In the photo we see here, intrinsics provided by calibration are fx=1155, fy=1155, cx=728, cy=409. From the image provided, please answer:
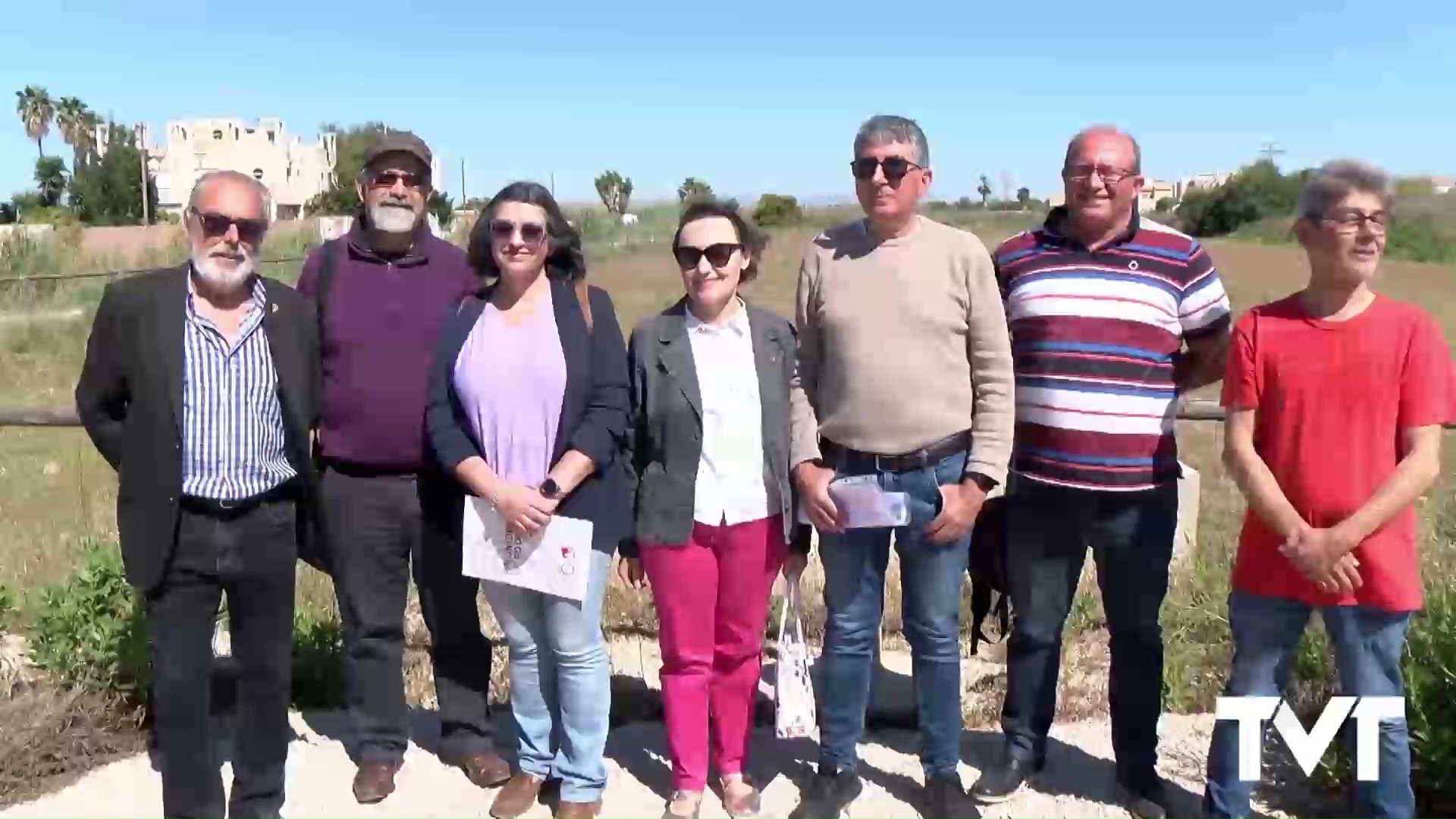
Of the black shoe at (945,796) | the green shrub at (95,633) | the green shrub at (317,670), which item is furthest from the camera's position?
the green shrub at (317,670)

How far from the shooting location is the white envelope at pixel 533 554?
326cm

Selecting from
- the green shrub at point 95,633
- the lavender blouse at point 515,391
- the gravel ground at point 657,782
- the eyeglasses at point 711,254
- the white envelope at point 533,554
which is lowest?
the gravel ground at point 657,782

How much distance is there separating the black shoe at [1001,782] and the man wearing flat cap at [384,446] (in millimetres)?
1533

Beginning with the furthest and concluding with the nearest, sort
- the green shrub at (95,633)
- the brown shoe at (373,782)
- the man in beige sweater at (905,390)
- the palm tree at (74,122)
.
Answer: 1. the palm tree at (74,122)
2. the green shrub at (95,633)
3. the brown shoe at (373,782)
4. the man in beige sweater at (905,390)

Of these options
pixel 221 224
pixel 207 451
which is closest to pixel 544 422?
pixel 207 451

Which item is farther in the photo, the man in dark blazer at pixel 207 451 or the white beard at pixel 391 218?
the white beard at pixel 391 218

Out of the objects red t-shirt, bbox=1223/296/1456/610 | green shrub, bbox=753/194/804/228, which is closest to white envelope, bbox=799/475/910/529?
red t-shirt, bbox=1223/296/1456/610

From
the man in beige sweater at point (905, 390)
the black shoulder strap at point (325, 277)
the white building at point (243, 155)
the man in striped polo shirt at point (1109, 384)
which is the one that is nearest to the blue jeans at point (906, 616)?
the man in beige sweater at point (905, 390)

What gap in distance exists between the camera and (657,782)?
3797 millimetres

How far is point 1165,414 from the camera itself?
3.29 meters

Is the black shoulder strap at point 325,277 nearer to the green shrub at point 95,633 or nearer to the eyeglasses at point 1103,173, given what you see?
the green shrub at point 95,633

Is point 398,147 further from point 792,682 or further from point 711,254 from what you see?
point 792,682

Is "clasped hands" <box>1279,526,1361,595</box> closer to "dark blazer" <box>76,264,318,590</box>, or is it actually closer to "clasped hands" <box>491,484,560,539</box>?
"clasped hands" <box>491,484,560,539</box>

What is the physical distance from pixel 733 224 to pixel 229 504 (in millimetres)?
1571
